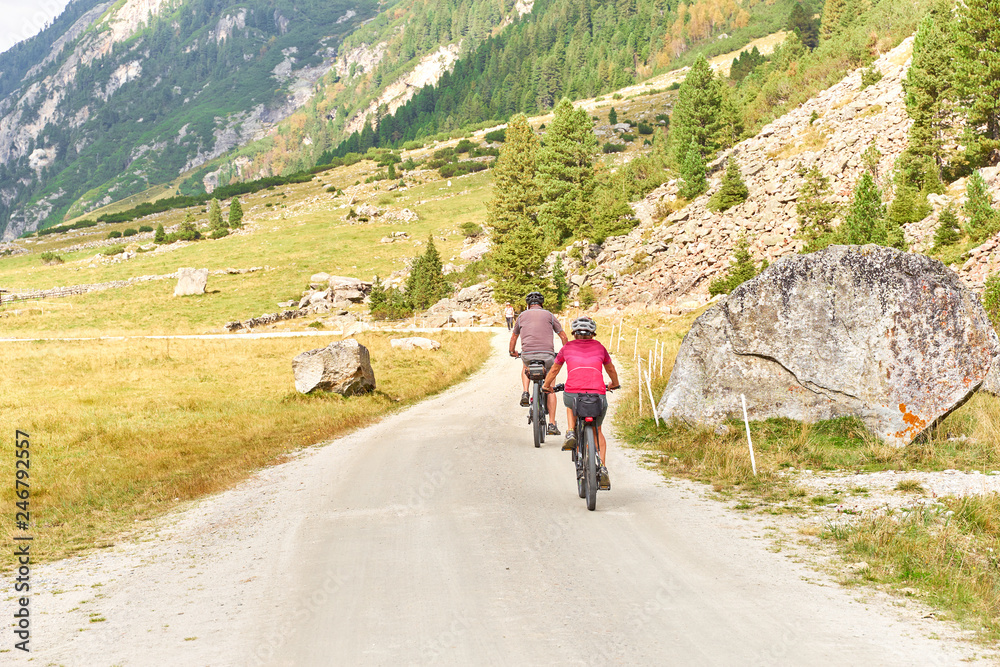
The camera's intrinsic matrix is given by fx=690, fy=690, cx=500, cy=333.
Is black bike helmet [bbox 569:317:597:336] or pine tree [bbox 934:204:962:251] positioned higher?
pine tree [bbox 934:204:962:251]

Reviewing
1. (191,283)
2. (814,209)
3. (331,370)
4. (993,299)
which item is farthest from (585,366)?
(191,283)

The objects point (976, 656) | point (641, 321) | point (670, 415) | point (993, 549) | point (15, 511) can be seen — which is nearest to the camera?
point (976, 656)

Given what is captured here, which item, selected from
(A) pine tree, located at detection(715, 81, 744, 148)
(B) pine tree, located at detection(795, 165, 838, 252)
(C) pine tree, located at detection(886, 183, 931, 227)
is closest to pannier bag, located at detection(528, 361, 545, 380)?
(C) pine tree, located at detection(886, 183, 931, 227)

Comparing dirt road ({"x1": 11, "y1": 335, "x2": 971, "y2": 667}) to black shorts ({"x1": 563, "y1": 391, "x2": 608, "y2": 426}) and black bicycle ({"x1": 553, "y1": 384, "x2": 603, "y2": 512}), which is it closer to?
black bicycle ({"x1": 553, "y1": 384, "x2": 603, "y2": 512})

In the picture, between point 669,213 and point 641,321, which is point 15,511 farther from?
point 669,213

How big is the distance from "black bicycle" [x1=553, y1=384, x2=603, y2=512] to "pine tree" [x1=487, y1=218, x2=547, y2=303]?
1705 inches

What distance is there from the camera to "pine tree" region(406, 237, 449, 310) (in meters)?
61.2

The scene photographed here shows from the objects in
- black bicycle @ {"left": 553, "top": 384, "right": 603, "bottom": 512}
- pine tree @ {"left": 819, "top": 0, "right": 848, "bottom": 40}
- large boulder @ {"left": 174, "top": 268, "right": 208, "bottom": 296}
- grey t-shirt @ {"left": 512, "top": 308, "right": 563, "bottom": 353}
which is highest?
pine tree @ {"left": 819, "top": 0, "right": 848, "bottom": 40}

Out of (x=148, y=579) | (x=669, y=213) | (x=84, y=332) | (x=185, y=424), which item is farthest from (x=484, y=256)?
(x=148, y=579)

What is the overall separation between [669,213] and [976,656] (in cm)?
5467

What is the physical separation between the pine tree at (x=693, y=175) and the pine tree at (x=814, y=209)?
1132 centimetres

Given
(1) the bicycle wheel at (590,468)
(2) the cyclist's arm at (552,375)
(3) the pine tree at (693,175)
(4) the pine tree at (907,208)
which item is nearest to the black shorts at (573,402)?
(1) the bicycle wheel at (590,468)

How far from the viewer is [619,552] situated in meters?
7.10

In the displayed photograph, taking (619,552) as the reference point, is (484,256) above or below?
above
